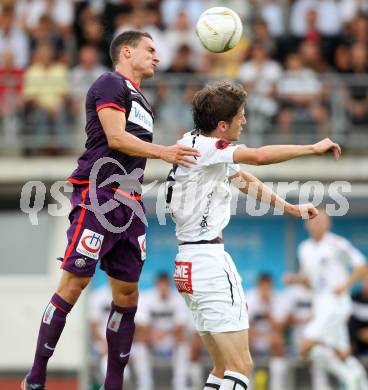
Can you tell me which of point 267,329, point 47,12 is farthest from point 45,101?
point 267,329

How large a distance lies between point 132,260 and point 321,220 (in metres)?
6.58

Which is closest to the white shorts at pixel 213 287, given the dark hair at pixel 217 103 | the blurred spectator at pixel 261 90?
the dark hair at pixel 217 103

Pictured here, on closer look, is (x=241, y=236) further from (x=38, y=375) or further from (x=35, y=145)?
(x=38, y=375)

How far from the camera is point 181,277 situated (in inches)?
348

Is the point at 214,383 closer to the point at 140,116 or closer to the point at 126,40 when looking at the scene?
the point at 140,116

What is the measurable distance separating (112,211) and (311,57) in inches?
348

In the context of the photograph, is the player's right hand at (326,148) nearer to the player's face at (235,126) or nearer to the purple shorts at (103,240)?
the player's face at (235,126)

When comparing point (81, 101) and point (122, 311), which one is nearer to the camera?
point (122, 311)

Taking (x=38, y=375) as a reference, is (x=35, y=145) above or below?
above

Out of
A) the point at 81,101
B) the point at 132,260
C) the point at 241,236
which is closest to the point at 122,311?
the point at 132,260

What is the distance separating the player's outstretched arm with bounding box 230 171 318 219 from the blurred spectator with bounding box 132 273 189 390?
808 centimetres

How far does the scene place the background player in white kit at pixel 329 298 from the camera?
1540cm

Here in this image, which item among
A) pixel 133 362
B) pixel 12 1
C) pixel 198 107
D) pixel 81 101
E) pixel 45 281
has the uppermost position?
pixel 12 1

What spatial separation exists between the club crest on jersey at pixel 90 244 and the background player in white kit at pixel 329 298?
6761 mm
